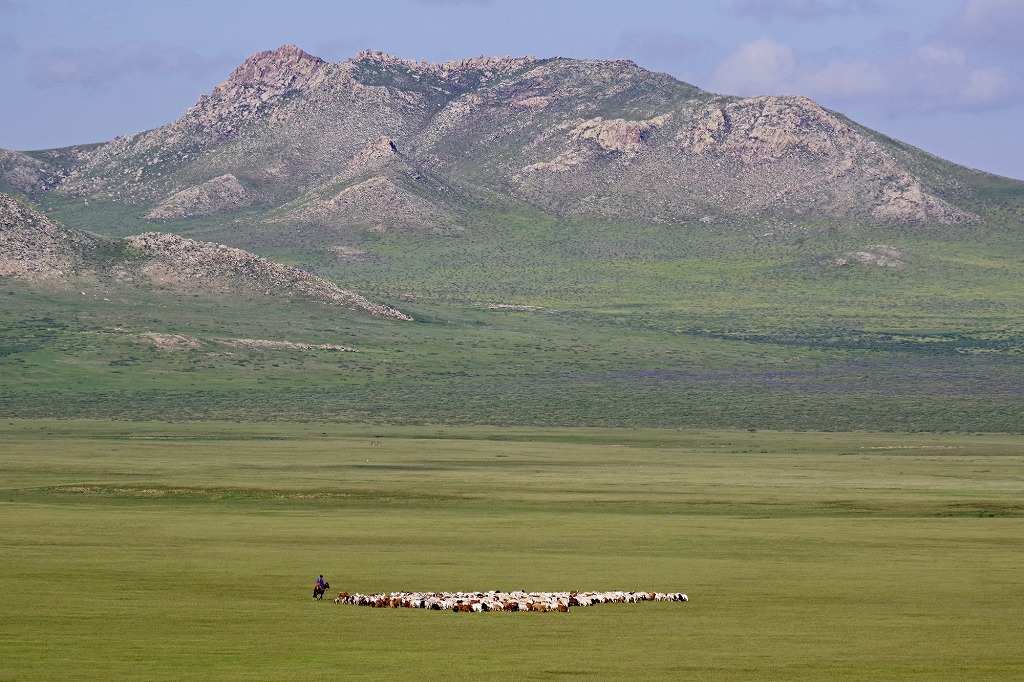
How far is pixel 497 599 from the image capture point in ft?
113

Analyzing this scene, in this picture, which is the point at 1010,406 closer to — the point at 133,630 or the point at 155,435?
the point at 155,435

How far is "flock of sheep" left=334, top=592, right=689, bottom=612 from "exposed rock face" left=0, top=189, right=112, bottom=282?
143477 millimetres

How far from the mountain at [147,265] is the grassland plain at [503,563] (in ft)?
302

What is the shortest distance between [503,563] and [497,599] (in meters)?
6.78

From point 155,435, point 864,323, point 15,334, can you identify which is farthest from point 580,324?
point 155,435

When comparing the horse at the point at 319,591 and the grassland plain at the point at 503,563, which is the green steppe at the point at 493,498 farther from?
the horse at the point at 319,591

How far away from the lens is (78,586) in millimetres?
35438

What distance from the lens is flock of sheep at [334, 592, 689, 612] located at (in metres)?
33.8

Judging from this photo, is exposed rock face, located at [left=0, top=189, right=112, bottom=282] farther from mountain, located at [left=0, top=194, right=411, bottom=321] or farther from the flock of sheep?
the flock of sheep

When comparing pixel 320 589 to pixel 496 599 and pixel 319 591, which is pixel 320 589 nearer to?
pixel 319 591

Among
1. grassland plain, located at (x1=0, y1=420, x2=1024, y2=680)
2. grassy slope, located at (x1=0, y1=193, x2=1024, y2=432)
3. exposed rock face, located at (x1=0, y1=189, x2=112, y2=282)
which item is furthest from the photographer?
exposed rock face, located at (x1=0, y1=189, x2=112, y2=282)

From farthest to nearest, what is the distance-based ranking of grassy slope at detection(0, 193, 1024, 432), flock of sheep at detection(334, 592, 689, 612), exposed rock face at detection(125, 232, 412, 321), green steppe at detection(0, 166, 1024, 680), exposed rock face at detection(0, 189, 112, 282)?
exposed rock face at detection(125, 232, 412, 321)
exposed rock face at detection(0, 189, 112, 282)
grassy slope at detection(0, 193, 1024, 432)
flock of sheep at detection(334, 592, 689, 612)
green steppe at detection(0, 166, 1024, 680)

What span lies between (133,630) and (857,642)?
42.9 ft

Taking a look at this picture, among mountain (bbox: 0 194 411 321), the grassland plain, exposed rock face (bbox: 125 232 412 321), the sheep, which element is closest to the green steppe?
the grassland plain
